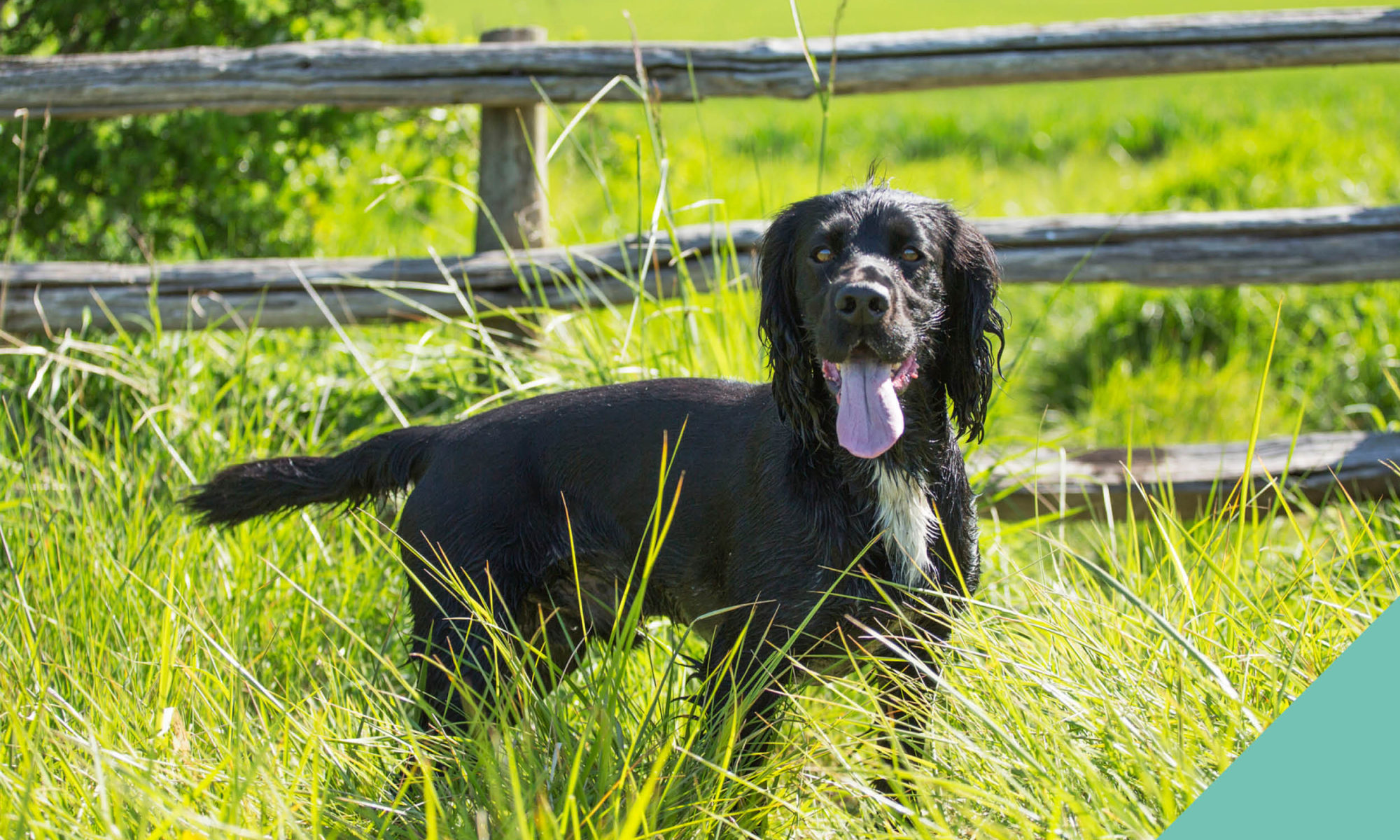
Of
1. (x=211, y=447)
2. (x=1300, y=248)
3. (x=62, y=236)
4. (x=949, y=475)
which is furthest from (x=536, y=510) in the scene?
(x=62, y=236)

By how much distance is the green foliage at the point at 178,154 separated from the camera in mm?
4746

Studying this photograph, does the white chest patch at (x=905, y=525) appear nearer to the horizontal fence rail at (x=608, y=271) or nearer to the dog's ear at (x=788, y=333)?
the dog's ear at (x=788, y=333)

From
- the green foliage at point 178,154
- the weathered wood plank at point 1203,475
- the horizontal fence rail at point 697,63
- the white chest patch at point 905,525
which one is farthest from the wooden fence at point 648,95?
the white chest patch at point 905,525

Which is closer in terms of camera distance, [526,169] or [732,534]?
[732,534]

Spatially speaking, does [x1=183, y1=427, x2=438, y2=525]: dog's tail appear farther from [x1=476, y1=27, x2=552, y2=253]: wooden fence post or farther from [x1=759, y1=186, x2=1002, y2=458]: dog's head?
[x1=476, y1=27, x2=552, y2=253]: wooden fence post

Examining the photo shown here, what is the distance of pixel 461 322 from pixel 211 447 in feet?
2.85

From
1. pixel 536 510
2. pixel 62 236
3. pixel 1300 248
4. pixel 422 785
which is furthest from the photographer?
pixel 62 236

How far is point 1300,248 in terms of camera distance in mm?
3898

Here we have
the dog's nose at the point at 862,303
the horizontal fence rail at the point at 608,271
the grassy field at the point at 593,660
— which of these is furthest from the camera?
the horizontal fence rail at the point at 608,271

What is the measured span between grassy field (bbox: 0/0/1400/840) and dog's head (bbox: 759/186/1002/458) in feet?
1.33

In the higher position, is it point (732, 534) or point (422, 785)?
point (732, 534)

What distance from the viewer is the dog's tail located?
102 inches

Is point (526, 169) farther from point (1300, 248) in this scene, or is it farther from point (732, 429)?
point (1300, 248)

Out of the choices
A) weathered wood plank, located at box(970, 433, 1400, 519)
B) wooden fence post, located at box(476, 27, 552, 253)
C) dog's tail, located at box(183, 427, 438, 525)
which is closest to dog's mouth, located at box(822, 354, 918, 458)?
dog's tail, located at box(183, 427, 438, 525)
